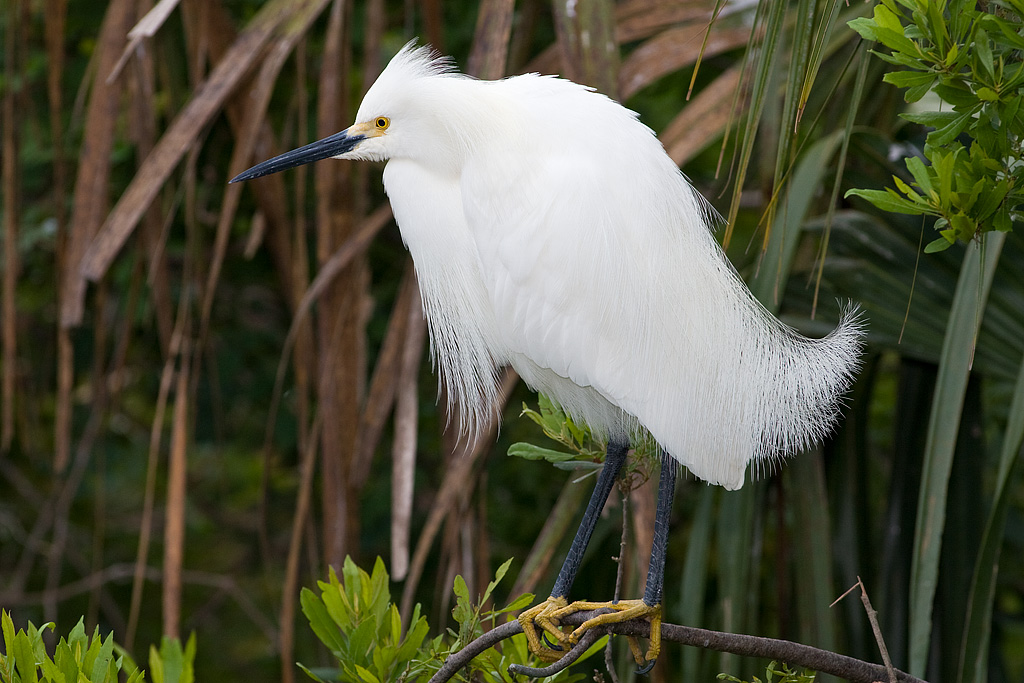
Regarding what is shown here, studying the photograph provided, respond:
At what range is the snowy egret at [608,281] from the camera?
46.2 inches

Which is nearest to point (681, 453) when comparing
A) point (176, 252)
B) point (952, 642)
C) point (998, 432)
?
point (952, 642)

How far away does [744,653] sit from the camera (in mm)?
914

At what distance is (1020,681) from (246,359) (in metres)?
2.41

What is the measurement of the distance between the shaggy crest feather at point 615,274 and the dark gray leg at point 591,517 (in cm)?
4

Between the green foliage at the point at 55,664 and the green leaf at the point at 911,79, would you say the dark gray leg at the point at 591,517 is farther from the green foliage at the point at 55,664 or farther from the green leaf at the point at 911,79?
the green leaf at the point at 911,79

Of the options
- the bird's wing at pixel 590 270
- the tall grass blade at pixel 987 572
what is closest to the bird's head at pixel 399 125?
the bird's wing at pixel 590 270

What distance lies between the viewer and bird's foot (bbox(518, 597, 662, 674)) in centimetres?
116

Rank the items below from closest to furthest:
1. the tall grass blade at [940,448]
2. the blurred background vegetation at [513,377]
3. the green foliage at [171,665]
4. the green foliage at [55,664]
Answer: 1. the green foliage at [55,664]
2. the tall grass blade at [940,448]
3. the green foliage at [171,665]
4. the blurred background vegetation at [513,377]

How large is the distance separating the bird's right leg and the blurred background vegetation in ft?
0.18

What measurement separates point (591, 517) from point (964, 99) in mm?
763

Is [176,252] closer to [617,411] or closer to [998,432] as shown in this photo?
[617,411]

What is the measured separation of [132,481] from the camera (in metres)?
3.21

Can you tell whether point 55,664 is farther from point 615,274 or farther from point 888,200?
point 888,200

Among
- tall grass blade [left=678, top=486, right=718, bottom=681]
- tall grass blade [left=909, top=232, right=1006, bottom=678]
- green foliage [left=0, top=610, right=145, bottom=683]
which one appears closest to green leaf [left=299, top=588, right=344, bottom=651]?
green foliage [left=0, top=610, right=145, bottom=683]
